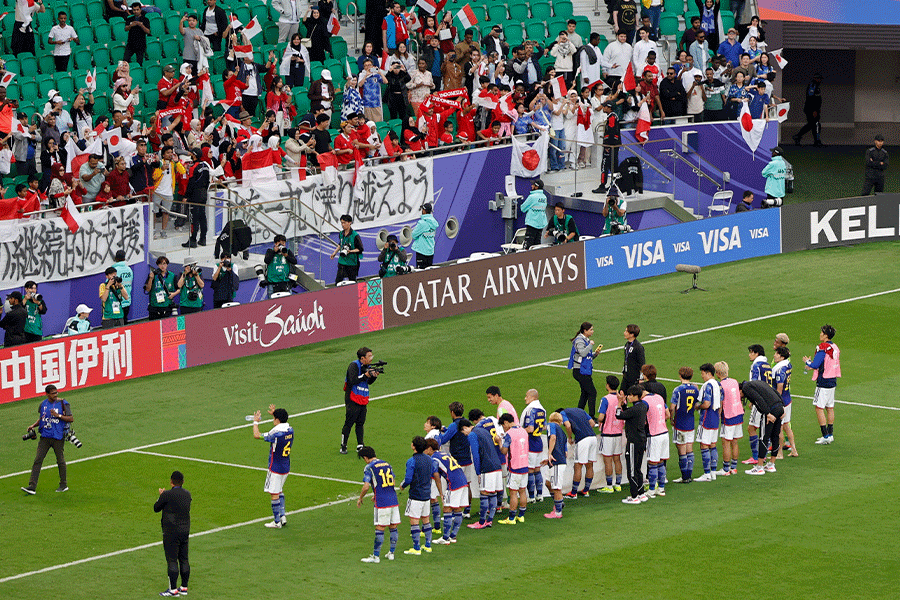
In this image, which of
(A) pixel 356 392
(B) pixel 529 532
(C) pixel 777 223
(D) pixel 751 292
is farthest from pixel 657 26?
(B) pixel 529 532

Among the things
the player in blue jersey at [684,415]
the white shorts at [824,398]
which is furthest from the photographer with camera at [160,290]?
the white shorts at [824,398]

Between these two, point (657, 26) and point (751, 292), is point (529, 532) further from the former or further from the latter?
point (657, 26)

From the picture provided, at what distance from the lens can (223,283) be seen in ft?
101

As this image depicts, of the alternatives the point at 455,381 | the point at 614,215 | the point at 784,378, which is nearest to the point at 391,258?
the point at 455,381

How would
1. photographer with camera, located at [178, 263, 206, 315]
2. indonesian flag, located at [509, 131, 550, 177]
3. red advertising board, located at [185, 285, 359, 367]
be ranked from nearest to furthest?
red advertising board, located at [185, 285, 359, 367] < photographer with camera, located at [178, 263, 206, 315] < indonesian flag, located at [509, 131, 550, 177]

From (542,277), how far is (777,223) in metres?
7.98

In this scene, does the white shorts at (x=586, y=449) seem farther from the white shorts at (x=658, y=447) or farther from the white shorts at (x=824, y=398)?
the white shorts at (x=824, y=398)

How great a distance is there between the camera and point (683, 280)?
35.8m

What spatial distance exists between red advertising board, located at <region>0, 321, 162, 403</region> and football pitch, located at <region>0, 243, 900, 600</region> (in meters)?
0.39

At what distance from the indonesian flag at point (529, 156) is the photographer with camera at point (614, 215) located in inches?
86.5

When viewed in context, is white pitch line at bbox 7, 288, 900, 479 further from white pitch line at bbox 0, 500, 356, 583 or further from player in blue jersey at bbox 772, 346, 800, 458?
player in blue jersey at bbox 772, 346, 800, 458

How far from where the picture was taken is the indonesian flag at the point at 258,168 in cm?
3269

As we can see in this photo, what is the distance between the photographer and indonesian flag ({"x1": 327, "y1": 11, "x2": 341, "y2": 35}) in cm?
3888

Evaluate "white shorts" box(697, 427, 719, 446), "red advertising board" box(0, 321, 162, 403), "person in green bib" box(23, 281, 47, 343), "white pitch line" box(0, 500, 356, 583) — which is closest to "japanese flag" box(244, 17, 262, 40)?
"person in green bib" box(23, 281, 47, 343)
